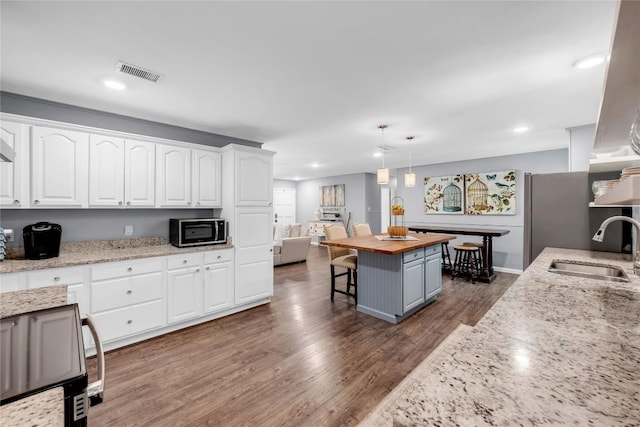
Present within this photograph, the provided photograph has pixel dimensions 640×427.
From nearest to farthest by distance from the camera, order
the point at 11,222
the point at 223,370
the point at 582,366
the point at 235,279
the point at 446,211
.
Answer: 1. the point at 582,366
2. the point at 223,370
3. the point at 11,222
4. the point at 235,279
5. the point at 446,211

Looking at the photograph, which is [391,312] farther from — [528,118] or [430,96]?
[528,118]

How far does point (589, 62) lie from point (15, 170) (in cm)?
470

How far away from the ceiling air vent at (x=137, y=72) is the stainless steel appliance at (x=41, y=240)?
1582mm

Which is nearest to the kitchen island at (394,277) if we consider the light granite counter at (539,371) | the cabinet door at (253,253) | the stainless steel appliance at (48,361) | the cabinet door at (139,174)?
the cabinet door at (253,253)

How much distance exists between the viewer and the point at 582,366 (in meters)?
0.74

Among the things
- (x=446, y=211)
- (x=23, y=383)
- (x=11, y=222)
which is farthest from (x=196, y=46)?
(x=446, y=211)

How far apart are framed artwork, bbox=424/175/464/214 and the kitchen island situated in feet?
9.82

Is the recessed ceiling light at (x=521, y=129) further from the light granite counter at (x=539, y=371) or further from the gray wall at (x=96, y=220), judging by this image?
the gray wall at (x=96, y=220)

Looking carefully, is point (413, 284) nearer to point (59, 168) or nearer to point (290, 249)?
point (290, 249)

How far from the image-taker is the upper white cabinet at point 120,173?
9.04 ft

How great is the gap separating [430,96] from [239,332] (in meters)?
3.14

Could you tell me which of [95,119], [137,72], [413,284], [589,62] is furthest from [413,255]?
[95,119]

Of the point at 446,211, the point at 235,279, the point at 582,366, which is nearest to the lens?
the point at 582,366

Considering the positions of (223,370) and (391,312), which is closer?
(223,370)
